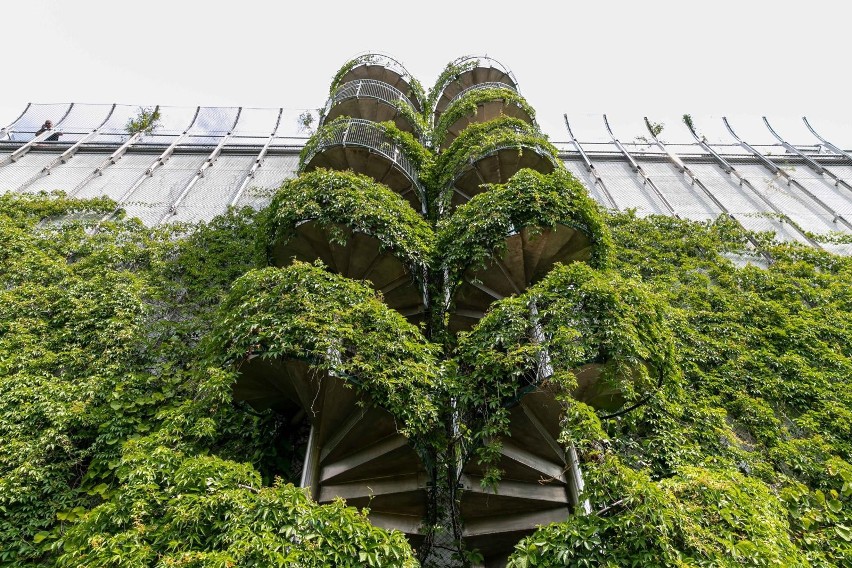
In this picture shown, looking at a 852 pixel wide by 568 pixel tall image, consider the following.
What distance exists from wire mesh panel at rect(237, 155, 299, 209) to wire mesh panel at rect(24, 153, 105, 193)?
15.5 ft

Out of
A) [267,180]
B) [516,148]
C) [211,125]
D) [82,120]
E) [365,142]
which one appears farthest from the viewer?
[211,125]

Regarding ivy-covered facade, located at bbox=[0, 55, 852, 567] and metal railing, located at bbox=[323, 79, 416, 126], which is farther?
metal railing, located at bbox=[323, 79, 416, 126]

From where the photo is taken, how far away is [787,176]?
61.2 ft

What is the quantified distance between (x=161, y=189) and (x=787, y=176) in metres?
19.0

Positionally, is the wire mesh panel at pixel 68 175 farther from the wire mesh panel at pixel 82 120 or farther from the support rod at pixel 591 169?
the support rod at pixel 591 169

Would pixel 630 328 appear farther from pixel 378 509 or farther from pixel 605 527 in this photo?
pixel 378 509

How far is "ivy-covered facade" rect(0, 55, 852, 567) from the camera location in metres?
5.71

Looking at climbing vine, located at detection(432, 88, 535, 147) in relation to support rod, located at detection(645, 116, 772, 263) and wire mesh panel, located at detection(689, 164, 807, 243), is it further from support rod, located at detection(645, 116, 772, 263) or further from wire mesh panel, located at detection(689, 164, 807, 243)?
wire mesh panel, located at detection(689, 164, 807, 243)

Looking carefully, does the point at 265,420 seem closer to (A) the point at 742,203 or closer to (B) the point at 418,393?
(B) the point at 418,393

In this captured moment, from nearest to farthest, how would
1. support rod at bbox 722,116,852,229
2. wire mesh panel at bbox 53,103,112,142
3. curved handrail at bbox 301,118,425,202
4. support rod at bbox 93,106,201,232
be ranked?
curved handrail at bbox 301,118,425,202 < support rod at bbox 93,106,201,232 < support rod at bbox 722,116,852,229 < wire mesh panel at bbox 53,103,112,142

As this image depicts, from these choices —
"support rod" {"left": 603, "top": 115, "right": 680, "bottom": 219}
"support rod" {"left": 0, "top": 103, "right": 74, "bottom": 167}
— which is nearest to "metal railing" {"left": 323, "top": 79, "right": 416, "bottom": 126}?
"support rod" {"left": 603, "top": 115, "right": 680, "bottom": 219}

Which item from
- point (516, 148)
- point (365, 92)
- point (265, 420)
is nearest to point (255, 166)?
point (365, 92)

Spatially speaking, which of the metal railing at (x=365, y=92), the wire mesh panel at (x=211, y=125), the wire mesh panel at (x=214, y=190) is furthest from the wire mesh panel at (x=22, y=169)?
the metal railing at (x=365, y=92)

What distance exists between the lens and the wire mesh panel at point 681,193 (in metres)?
16.2
